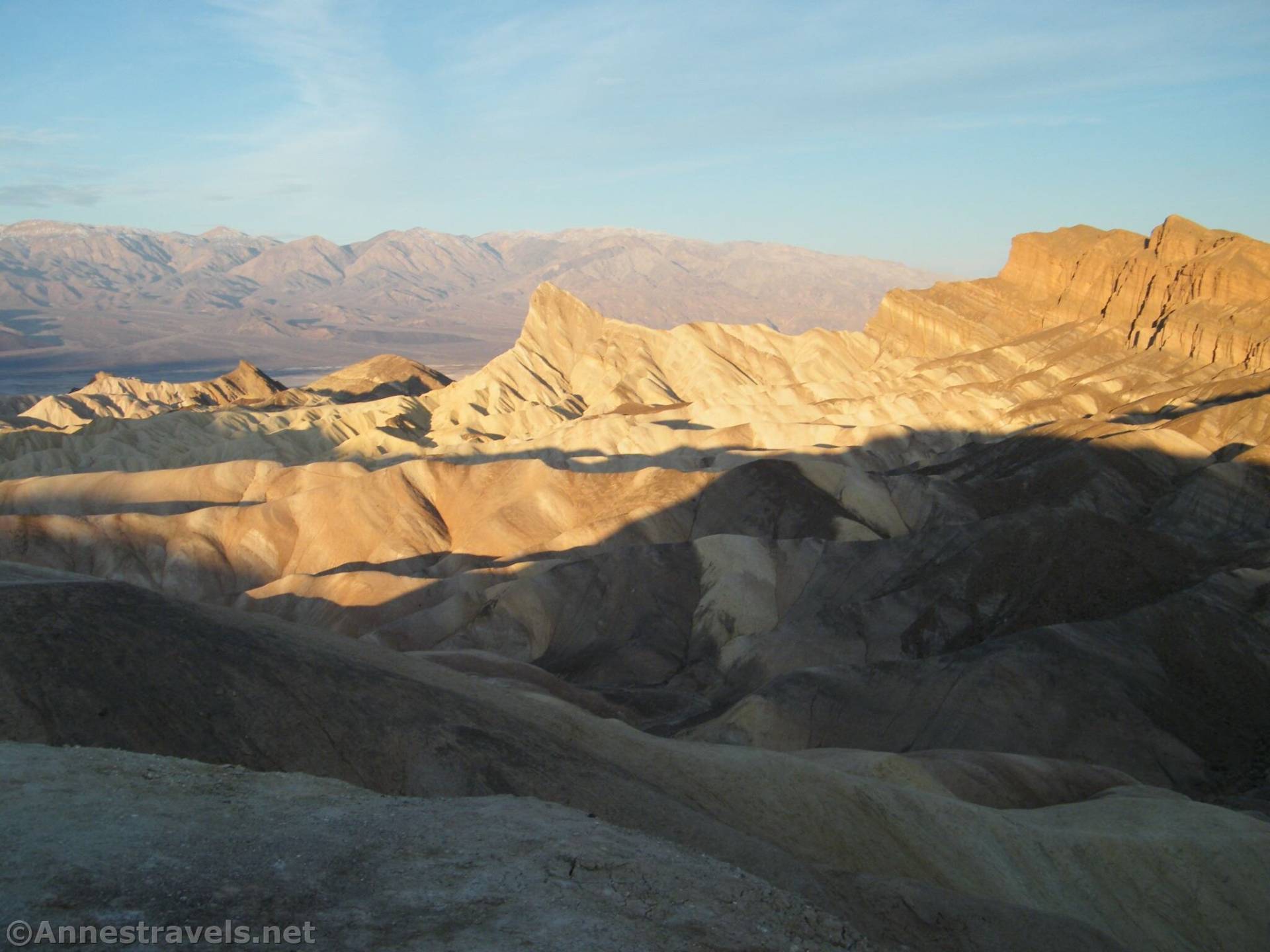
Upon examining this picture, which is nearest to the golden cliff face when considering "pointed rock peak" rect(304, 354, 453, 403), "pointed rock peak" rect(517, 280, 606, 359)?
"pointed rock peak" rect(517, 280, 606, 359)

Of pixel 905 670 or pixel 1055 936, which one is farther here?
pixel 905 670

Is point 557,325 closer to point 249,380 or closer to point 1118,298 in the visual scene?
point 249,380

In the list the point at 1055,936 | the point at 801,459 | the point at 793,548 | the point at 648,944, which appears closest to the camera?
the point at 648,944

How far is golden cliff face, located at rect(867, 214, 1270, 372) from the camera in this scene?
78625 mm

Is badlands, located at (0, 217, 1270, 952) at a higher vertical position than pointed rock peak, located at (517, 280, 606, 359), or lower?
lower

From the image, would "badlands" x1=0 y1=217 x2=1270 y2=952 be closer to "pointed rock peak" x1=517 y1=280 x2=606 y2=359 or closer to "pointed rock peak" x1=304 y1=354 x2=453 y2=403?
"pointed rock peak" x1=517 y1=280 x2=606 y2=359

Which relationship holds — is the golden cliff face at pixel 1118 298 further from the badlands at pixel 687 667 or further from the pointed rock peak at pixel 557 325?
the pointed rock peak at pixel 557 325

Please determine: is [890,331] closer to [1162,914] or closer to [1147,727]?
[1147,727]

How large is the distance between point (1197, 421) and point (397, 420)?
195 feet

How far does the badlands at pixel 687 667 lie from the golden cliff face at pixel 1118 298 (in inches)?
22.7

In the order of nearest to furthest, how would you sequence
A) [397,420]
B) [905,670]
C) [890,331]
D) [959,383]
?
[905,670]
[959,383]
[397,420]
[890,331]

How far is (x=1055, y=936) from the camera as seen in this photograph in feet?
49.2

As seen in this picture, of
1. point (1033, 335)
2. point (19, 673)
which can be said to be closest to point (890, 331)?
point (1033, 335)

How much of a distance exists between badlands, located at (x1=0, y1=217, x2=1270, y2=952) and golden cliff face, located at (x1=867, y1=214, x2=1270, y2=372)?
0.58 metres
